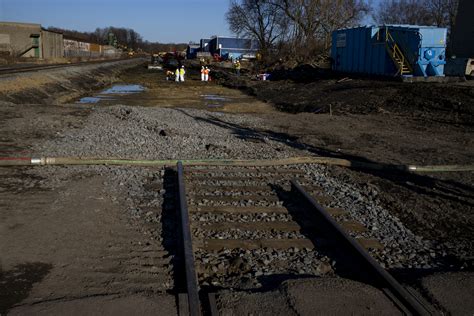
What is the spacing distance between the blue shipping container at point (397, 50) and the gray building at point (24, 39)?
62693 mm

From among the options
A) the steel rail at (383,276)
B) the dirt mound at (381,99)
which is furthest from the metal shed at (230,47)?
the steel rail at (383,276)

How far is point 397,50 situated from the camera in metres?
28.8

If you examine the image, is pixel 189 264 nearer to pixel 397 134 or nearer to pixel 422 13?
pixel 397 134

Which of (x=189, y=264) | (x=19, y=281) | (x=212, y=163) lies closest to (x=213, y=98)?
(x=212, y=163)

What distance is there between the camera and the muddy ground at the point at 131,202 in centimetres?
445

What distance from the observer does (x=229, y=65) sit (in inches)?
2660

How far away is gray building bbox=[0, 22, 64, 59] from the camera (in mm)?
80375

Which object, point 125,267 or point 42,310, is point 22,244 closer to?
point 125,267

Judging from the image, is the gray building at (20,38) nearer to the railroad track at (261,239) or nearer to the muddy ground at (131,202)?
the muddy ground at (131,202)

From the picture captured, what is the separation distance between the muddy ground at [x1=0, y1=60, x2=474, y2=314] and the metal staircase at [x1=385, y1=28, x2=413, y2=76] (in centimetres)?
870

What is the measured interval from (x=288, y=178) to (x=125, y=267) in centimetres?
449

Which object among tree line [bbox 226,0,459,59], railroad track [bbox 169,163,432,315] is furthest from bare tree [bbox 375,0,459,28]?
railroad track [bbox 169,163,432,315]

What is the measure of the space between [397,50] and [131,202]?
25583 mm

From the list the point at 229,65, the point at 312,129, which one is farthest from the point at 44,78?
the point at 229,65
